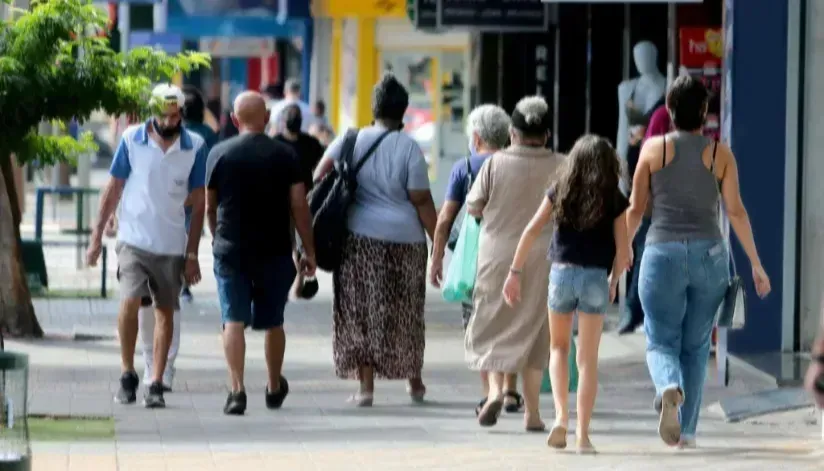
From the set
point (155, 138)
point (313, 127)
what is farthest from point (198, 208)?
point (313, 127)

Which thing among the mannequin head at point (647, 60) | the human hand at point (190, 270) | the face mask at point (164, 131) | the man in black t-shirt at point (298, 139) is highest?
the mannequin head at point (647, 60)

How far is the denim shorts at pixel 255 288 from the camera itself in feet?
35.8

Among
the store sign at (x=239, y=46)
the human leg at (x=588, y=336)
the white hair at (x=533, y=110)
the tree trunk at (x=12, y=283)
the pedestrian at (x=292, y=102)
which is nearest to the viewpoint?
the human leg at (x=588, y=336)

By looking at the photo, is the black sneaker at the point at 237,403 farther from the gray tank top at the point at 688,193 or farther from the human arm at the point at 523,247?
the gray tank top at the point at 688,193

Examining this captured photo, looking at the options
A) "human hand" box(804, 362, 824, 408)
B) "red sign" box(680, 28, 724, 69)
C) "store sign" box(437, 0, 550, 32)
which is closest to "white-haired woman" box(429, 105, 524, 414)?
"red sign" box(680, 28, 724, 69)

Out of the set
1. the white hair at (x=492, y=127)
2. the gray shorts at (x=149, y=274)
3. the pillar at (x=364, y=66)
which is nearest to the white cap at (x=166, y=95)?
the gray shorts at (x=149, y=274)

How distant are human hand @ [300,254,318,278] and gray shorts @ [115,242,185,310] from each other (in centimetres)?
65

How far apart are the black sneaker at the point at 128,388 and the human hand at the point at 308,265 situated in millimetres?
1081

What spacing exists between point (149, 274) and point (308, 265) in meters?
0.87

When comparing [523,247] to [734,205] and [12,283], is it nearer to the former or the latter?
[734,205]

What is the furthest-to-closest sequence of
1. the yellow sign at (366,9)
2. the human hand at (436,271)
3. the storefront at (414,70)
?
the storefront at (414,70) → the yellow sign at (366,9) → the human hand at (436,271)

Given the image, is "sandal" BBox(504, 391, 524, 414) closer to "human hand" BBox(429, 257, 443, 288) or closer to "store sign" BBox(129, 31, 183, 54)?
"human hand" BBox(429, 257, 443, 288)

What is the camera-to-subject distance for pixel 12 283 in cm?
1456

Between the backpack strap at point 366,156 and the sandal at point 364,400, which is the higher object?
the backpack strap at point 366,156
